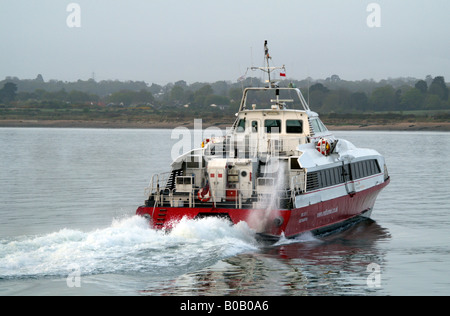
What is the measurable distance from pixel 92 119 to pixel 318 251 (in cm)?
Answer: 12060

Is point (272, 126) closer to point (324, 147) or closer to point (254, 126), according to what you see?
point (254, 126)

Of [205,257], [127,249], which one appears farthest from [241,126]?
[127,249]

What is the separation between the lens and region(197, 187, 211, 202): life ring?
22.6 m

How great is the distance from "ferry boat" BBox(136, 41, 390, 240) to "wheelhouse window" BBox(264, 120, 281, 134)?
0.13 feet

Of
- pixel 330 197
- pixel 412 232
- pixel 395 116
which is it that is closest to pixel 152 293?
pixel 330 197

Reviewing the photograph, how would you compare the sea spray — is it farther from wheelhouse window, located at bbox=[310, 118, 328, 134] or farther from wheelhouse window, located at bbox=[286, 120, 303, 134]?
wheelhouse window, located at bbox=[310, 118, 328, 134]

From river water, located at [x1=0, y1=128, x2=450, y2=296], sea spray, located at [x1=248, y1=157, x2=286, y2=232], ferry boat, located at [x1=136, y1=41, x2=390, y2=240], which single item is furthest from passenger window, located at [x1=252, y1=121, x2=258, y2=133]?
river water, located at [x1=0, y1=128, x2=450, y2=296]

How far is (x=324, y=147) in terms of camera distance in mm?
24797

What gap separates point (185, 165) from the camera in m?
24.5

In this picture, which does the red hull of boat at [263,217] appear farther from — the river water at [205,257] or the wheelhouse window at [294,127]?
the wheelhouse window at [294,127]

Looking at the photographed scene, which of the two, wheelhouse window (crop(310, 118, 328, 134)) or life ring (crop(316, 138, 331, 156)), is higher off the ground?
wheelhouse window (crop(310, 118, 328, 134))

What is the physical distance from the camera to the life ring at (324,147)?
24.8 metres

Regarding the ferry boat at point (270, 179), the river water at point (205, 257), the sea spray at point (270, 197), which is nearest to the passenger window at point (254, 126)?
the ferry boat at point (270, 179)
